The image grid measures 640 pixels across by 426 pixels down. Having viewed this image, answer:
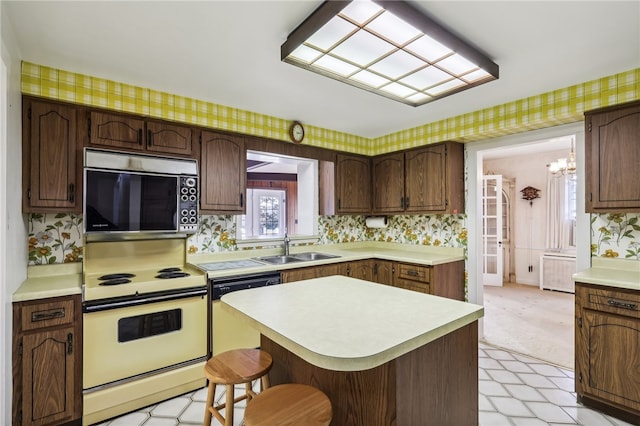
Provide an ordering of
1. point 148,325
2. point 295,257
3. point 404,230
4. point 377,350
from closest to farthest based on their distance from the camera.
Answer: point 377,350 → point 148,325 → point 295,257 → point 404,230

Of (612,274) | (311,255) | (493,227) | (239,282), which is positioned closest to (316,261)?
(311,255)

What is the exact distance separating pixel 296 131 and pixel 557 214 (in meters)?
4.89

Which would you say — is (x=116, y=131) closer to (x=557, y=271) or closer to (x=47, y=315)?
(x=47, y=315)

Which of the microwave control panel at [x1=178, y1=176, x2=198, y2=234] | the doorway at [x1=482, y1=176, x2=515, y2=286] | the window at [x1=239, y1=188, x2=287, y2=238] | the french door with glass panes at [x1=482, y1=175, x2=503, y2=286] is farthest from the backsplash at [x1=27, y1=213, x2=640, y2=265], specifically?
the window at [x1=239, y1=188, x2=287, y2=238]

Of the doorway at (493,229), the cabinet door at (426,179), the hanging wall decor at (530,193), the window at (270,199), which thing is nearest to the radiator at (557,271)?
the doorway at (493,229)

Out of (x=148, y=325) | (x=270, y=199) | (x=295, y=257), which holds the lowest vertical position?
(x=148, y=325)

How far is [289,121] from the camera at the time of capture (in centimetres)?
344

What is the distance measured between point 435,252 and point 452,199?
2.31 ft

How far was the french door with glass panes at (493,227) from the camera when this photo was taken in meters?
5.55

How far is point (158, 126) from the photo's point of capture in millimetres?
2580

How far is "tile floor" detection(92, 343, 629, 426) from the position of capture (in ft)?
6.65

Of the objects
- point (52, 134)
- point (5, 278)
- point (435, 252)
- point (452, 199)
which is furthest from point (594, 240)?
point (52, 134)

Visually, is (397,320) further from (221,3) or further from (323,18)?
(221,3)

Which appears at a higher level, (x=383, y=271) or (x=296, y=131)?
(x=296, y=131)
